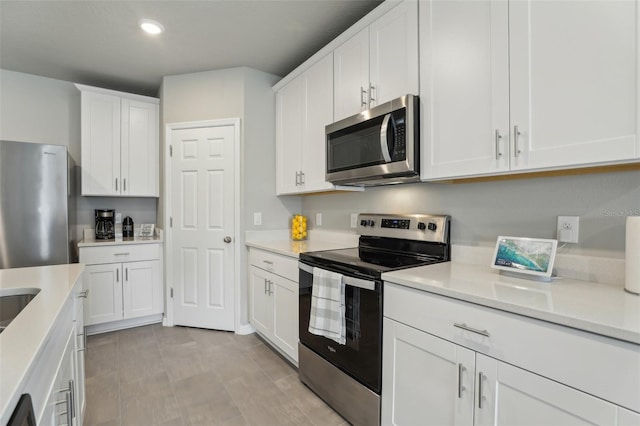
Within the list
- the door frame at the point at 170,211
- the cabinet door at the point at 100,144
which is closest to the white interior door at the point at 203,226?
the door frame at the point at 170,211

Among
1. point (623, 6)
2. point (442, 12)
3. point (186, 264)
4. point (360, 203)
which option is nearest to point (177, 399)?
point (186, 264)

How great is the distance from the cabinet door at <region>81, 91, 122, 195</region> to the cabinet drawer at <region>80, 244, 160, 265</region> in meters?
0.63

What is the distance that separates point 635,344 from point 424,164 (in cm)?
110

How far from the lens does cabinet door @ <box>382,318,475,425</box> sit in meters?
1.19

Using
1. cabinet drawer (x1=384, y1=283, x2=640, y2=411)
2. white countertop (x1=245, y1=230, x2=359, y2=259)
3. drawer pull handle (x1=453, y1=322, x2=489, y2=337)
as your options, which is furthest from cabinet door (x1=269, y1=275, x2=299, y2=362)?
drawer pull handle (x1=453, y1=322, x2=489, y2=337)

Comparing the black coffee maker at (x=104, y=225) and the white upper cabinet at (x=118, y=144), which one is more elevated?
the white upper cabinet at (x=118, y=144)

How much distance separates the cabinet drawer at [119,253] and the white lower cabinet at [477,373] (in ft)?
8.90

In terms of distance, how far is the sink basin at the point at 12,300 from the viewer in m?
1.25

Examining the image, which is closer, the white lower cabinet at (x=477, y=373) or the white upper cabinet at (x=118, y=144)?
the white lower cabinet at (x=477, y=373)

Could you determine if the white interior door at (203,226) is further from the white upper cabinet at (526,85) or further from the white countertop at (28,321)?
the white upper cabinet at (526,85)

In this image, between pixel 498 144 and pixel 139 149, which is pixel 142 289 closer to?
pixel 139 149

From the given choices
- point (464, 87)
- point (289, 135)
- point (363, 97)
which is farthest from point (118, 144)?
point (464, 87)

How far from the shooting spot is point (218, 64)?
9.89 feet

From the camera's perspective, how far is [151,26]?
2.37 metres
